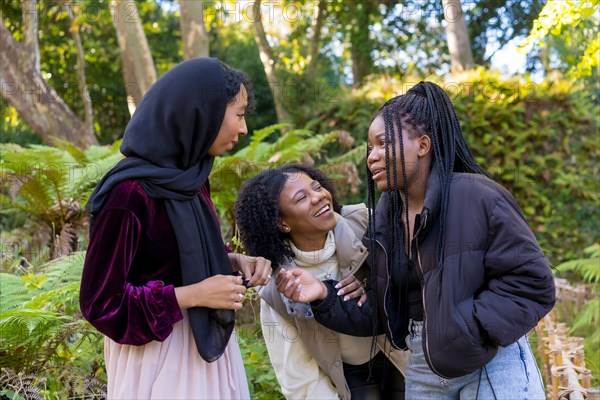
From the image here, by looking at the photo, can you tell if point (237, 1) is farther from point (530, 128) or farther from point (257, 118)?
point (530, 128)

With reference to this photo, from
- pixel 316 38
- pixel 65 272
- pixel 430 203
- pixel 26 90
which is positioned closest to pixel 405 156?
pixel 430 203

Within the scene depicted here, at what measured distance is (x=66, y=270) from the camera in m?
4.44

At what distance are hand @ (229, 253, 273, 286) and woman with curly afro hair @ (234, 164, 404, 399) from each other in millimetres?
305

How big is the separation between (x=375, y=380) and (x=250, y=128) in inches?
410

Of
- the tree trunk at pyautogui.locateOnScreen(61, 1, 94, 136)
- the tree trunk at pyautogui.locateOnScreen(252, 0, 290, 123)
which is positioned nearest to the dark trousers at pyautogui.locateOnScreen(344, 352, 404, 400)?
the tree trunk at pyautogui.locateOnScreen(61, 1, 94, 136)

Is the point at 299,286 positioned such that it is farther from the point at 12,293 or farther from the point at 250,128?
the point at 250,128

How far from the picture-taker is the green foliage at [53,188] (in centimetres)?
605

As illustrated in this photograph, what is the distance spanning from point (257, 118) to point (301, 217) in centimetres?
1044

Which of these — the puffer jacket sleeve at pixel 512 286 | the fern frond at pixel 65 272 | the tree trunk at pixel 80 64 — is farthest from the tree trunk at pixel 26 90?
the puffer jacket sleeve at pixel 512 286

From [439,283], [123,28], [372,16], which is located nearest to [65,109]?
[123,28]

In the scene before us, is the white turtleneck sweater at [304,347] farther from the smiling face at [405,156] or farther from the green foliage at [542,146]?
the green foliage at [542,146]

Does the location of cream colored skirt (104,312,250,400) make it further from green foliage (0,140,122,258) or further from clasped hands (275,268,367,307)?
green foliage (0,140,122,258)

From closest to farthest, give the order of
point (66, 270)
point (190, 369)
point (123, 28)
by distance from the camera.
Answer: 1. point (190, 369)
2. point (66, 270)
3. point (123, 28)

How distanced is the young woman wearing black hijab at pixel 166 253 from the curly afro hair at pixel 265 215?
1.98 feet
